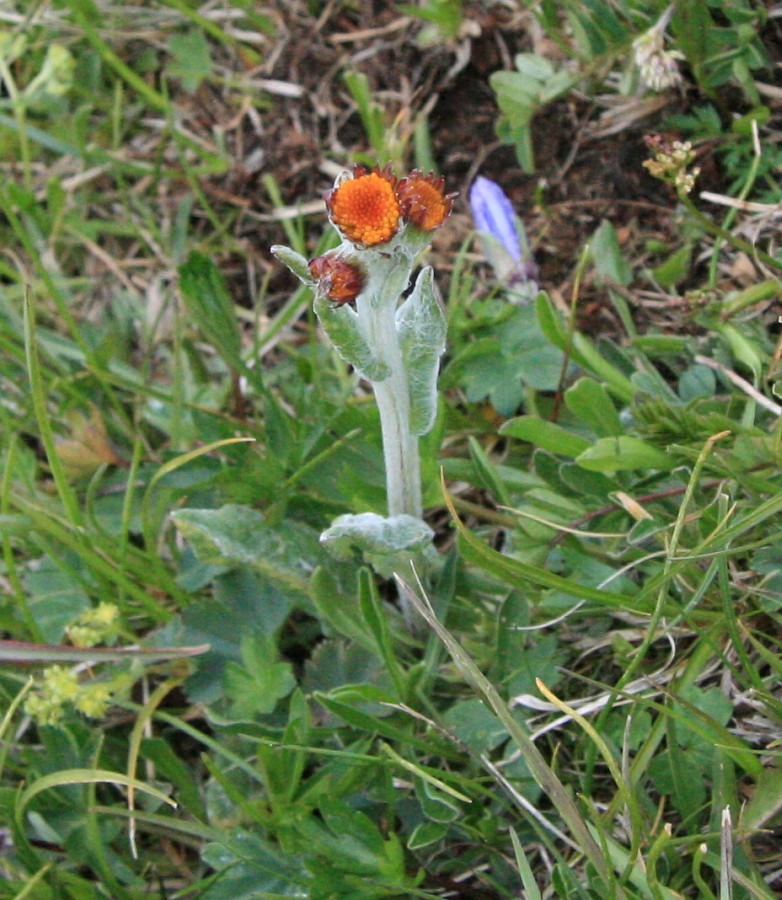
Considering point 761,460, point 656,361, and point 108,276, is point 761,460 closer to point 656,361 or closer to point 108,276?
point 656,361

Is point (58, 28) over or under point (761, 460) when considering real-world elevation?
over

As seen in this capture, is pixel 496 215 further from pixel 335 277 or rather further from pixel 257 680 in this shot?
pixel 257 680

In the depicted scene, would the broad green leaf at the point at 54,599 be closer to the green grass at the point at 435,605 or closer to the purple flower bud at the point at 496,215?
the green grass at the point at 435,605

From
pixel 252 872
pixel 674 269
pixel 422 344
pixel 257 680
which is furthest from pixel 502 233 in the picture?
pixel 252 872

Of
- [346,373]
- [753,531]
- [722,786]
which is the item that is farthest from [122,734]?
[753,531]

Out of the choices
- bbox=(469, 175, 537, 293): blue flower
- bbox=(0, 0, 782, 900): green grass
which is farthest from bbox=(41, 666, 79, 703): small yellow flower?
bbox=(469, 175, 537, 293): blue flower
